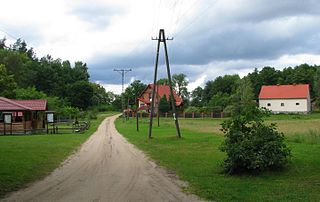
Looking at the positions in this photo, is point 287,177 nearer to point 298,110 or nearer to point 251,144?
point 251,144

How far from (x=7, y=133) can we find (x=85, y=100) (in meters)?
69.7

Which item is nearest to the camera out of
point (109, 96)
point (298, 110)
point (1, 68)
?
point (1, 68)

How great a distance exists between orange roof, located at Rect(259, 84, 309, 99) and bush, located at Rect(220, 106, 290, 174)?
88.5m

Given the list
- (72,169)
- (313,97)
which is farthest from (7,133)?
(313,97)

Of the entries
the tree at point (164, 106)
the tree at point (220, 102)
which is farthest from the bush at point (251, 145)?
the tree at point (220, 102)

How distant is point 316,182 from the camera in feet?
37.4

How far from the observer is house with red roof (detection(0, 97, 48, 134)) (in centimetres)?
4266

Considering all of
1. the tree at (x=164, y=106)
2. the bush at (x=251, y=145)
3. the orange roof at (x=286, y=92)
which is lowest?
the bush at (x=251, y=145)

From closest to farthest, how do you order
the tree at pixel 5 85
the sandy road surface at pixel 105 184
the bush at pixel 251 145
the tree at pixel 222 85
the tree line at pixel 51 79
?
the sandy road surface at pixel 105 184
the bush at pixel 251 145
the tree at pixel 5 85
the tree line at pixel 51 79
the tree at pixel 222 85

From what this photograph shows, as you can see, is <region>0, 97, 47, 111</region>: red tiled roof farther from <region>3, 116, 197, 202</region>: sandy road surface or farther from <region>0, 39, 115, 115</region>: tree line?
<region>3, 116, 197, 202</region>: sandy road surface

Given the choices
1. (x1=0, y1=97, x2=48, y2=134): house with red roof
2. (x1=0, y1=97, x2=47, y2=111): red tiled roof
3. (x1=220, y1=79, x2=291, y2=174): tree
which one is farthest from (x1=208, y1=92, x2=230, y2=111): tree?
(x1=220, y1=79, x2=291, y2=174): tree

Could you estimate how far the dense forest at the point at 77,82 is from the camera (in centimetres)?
8425

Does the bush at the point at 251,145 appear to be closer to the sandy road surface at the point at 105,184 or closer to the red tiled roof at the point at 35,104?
the sandy road surface at the point at 105,184

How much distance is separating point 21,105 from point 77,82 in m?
65.6
